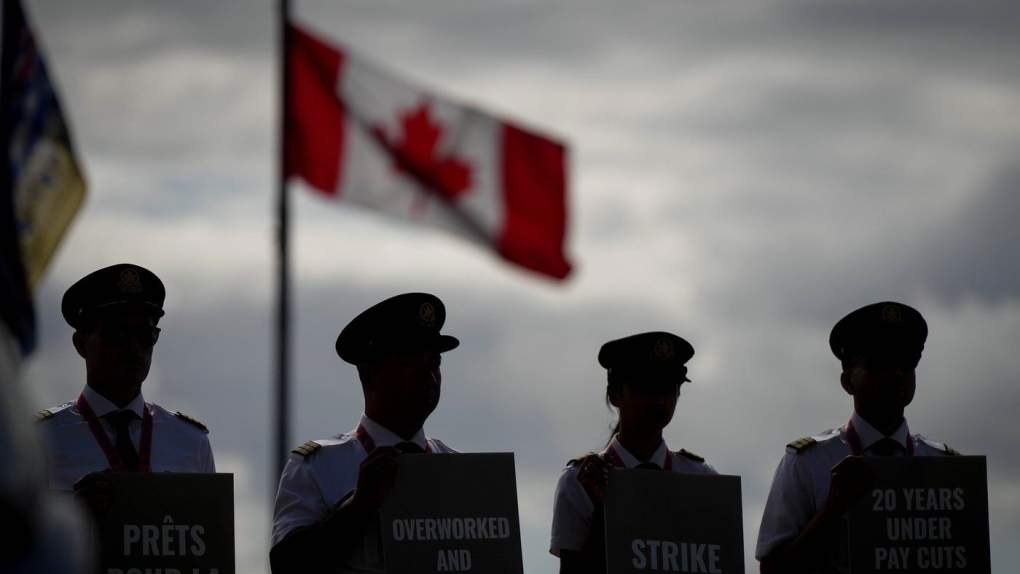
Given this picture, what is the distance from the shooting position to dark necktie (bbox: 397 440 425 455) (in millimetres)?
6211

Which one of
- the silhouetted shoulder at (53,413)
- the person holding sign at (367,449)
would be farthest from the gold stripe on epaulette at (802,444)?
the silhouetted shoulder at (53,413)

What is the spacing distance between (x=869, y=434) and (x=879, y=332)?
0.51 meters

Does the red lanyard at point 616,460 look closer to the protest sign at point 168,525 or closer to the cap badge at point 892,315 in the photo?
the cap badge at point 892,315

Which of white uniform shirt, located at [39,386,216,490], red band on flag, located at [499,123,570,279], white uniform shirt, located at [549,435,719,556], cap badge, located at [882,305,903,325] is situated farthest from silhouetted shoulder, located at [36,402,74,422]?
red band on flag, located at [499,123,570,279]

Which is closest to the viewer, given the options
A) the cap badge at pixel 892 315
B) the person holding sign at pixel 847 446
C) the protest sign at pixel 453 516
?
the protest sign at pixel 453 516

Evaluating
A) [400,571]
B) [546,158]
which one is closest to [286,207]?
[546,158]

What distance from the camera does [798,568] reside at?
6.49 m

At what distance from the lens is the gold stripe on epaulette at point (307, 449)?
6184mm

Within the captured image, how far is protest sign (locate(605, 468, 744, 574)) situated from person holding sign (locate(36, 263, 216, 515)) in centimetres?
198

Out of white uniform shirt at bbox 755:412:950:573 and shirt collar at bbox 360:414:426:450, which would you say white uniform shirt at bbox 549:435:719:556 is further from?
shirt collar at bbox 360:414:426:450

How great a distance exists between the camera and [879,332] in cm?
682

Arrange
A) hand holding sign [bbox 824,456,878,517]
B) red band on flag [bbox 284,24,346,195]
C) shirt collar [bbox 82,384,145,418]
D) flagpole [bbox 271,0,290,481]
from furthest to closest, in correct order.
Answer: red band on flag [bbox 284,24,346,195], flagpole [bbox 271,0,290,481], hand holding sign [bbox 824,456,878,517], shirt collar [bbox 82,384,145,418]

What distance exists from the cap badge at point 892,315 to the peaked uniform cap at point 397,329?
2223 mm

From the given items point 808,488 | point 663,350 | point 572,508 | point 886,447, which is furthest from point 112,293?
point 886,447
